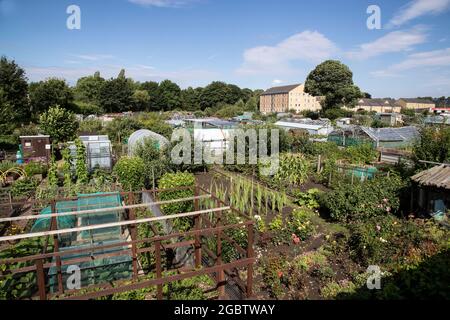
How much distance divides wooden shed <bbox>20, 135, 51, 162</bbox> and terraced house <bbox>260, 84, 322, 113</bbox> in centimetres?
5091

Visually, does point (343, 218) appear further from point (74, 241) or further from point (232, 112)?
point (232, 112)

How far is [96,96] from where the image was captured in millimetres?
51938

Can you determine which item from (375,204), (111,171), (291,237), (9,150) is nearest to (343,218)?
(375,204)

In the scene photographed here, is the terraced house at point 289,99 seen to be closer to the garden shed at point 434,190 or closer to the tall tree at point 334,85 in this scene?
the tall tree at point 334,85

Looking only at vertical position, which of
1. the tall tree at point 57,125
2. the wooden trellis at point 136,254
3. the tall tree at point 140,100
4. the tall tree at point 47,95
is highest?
the tall tree at point 140,100

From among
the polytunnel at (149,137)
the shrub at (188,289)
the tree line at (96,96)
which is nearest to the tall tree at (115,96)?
the tree line at (96,96)

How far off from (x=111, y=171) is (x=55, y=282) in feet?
29.9

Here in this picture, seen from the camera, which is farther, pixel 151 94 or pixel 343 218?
pixel 151 94

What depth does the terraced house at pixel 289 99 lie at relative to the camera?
64.4m

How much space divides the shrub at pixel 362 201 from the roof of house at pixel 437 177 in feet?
2.84

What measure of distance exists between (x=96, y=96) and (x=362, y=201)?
5146cm

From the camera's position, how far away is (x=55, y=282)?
5.49 metres

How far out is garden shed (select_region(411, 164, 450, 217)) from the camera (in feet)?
25.8

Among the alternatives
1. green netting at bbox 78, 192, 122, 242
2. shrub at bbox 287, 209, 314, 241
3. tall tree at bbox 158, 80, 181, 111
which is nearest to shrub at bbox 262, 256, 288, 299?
shrub at bbox 287, 209, 314, 241
